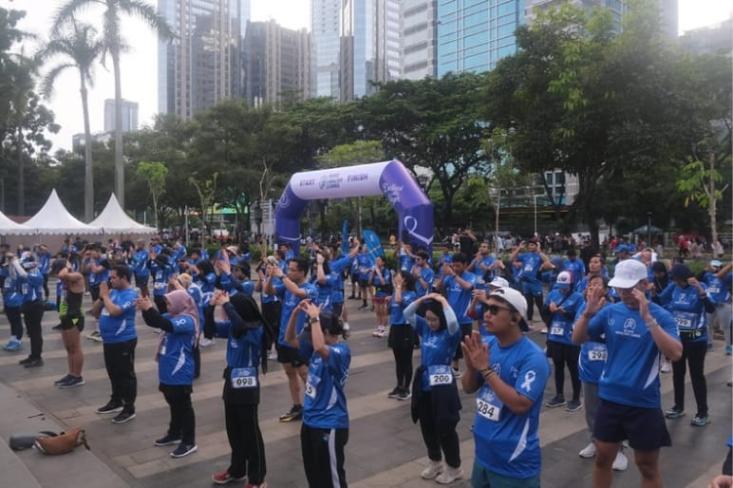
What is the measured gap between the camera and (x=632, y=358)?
13.3ft

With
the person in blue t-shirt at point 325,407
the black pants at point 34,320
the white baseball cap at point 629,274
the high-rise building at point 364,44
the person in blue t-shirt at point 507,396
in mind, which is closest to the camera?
the person in blue t-shirt at point 507,396

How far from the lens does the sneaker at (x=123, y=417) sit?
6.78 m

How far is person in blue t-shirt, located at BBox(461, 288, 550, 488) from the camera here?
3.08 meters

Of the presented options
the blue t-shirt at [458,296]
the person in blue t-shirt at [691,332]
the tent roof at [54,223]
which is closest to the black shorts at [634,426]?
the person in blue t-shirt at [691,332]

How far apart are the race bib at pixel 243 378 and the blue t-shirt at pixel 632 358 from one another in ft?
8.78

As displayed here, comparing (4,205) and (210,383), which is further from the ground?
(4,205)

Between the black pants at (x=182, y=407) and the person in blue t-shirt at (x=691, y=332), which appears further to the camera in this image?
the person in blue t-shirt at (x=691, y=332)

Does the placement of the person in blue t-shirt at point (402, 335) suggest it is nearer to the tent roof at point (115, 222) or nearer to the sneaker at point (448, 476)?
the sneaker at point (448, 476)

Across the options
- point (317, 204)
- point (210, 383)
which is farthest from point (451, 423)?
point (317, 204)

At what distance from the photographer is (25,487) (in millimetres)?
4945

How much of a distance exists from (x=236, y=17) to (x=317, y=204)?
7380cm

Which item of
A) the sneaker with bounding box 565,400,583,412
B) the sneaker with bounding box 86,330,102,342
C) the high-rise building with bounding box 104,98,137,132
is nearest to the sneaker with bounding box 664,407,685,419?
the sneaker with bounding box 565,400,583,412

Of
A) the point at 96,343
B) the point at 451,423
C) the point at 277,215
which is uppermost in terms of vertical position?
the point at 277,215

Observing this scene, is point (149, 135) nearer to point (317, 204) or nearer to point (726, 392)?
point (317, 204)
